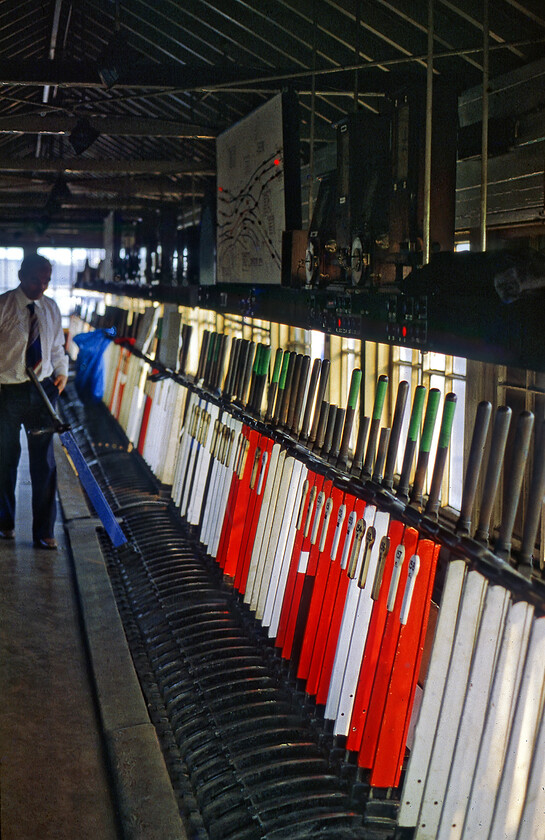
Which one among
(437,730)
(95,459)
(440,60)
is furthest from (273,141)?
(95,459)

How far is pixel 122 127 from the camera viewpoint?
8102mm

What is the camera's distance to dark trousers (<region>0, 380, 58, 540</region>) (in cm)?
615

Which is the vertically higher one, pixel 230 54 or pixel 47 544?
pixel 230 54

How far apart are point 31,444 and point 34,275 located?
3.50 feet

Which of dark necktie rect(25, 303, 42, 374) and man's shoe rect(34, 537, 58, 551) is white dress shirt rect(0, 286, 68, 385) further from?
man's shoe rect(34, 537, 58, 551)

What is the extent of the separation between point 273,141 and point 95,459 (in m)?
4.73

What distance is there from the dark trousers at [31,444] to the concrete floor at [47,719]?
1.48ft

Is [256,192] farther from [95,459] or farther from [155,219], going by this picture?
[155,219]

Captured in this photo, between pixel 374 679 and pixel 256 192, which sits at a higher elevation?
pixel 256 192

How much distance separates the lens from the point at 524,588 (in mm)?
2436

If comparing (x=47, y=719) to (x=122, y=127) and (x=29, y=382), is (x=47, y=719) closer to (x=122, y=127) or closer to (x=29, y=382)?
(x=29, y=382)

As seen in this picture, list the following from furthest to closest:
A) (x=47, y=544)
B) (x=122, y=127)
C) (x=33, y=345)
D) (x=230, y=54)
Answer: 1. (x=122, y=127)
2. (x=230, y=54)
3. (x=47, y=544)
4. (x=33, y=345)

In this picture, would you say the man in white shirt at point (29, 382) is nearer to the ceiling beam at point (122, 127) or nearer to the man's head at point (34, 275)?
the man's head at point (34, 275)

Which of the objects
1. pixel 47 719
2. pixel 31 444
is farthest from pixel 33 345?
pixel 47 719
